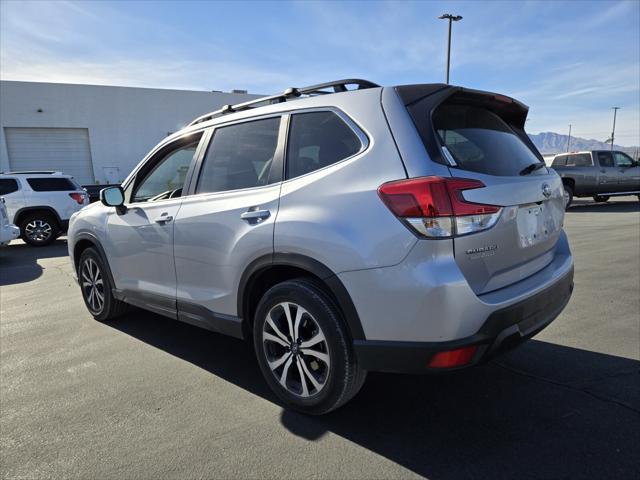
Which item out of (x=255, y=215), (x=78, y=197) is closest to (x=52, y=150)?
(x=78, y=197)

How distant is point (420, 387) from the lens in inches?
119

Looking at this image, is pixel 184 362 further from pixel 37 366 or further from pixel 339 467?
pixel 339 467

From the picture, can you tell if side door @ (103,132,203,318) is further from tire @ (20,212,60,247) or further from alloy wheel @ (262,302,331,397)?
tire @ (20,212,60,247)

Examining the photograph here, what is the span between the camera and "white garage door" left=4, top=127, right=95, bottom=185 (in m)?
24.9

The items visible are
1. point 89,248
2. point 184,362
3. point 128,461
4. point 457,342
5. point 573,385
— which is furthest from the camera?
point 89,248

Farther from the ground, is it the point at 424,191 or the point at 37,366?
the point at 424,191

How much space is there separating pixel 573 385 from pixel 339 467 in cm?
174

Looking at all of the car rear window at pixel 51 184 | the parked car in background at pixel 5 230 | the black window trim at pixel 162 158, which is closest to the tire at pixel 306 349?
the black window trim at pixel 162 158

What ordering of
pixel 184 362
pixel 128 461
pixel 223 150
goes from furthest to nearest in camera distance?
pixel 184 362, pixel 223 150, pixel 128 461

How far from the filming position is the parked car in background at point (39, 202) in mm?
10664

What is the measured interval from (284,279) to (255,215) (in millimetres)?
452

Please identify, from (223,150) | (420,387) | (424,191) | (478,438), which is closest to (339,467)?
(478,438)

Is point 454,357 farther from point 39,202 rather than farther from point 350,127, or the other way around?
point 39,202

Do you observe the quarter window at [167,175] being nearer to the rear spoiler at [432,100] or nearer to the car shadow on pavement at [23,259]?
the rear spoiler at [432,100]
